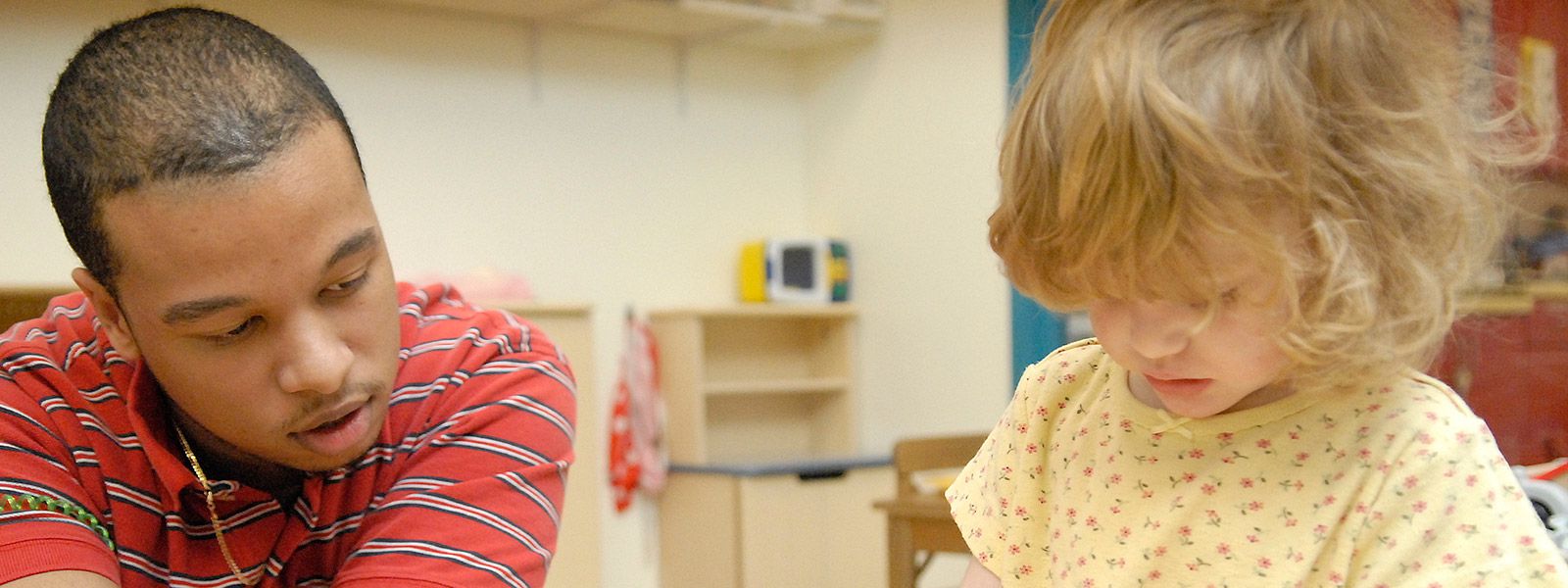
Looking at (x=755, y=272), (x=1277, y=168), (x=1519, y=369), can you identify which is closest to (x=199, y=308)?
(x=1277, y=168)

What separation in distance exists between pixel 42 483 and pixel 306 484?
20 centimetres

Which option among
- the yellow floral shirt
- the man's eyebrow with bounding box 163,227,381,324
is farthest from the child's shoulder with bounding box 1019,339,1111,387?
the man's eyebrow with bounding box 163,227,381,324

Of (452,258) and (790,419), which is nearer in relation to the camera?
(452,258)

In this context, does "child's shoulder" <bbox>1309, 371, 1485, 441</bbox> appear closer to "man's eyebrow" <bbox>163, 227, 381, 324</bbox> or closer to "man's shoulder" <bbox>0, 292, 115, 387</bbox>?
"man's eyebrow" <bbox>163, 227, 381, 324</bbox>

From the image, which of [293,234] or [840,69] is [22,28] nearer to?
[840,69]

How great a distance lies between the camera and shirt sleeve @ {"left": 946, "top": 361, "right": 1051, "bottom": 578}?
3.25 feet

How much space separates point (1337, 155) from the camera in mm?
741

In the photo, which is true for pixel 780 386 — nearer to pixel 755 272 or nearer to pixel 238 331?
pixel 755 272

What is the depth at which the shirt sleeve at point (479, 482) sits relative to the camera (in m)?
1.06

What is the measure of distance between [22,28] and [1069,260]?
134 inches

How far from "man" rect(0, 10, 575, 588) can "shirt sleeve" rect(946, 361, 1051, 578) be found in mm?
373

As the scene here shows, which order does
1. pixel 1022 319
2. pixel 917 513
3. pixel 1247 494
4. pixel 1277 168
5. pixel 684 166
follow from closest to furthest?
pixel 1277 168, pixel 1247 494, pixel 917 513, pixel 1022 319, pixel 684 166

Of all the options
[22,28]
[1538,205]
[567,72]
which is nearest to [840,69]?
[567,72]

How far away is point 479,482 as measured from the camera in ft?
3.61
